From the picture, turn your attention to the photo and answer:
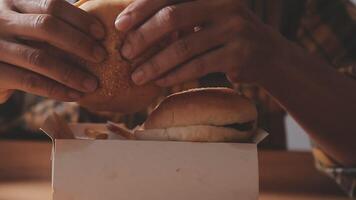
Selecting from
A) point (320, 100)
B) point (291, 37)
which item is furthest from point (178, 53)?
point (291, 37)

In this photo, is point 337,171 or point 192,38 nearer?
point 192,38

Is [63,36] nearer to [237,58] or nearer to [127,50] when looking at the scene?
[127,50]

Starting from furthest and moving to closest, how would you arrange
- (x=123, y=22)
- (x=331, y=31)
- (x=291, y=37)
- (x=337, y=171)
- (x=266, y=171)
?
(x=291, y=37) < (x=331, y=31) < (x=266, y=171) < (x=337, y=171) < (x=123, y=22)

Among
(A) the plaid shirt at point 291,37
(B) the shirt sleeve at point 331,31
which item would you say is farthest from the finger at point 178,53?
(B) the shirt sleeve at point 331,31

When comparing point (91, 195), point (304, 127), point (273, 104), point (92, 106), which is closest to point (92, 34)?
point (92, 106)

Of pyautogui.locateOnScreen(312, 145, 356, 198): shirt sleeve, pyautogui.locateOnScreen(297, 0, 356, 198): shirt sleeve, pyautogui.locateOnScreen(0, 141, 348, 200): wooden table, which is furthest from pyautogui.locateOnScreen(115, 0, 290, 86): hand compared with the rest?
pyautogui.locateOnScreen(297, 0, 356, 198): shirt sleeve

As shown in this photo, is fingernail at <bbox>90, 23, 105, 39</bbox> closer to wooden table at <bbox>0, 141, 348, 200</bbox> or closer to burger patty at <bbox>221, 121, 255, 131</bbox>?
burger patty at <bbox>221, 121, 255, 131</bbox>

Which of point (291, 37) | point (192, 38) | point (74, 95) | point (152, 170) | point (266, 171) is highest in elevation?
point (291, 37)
